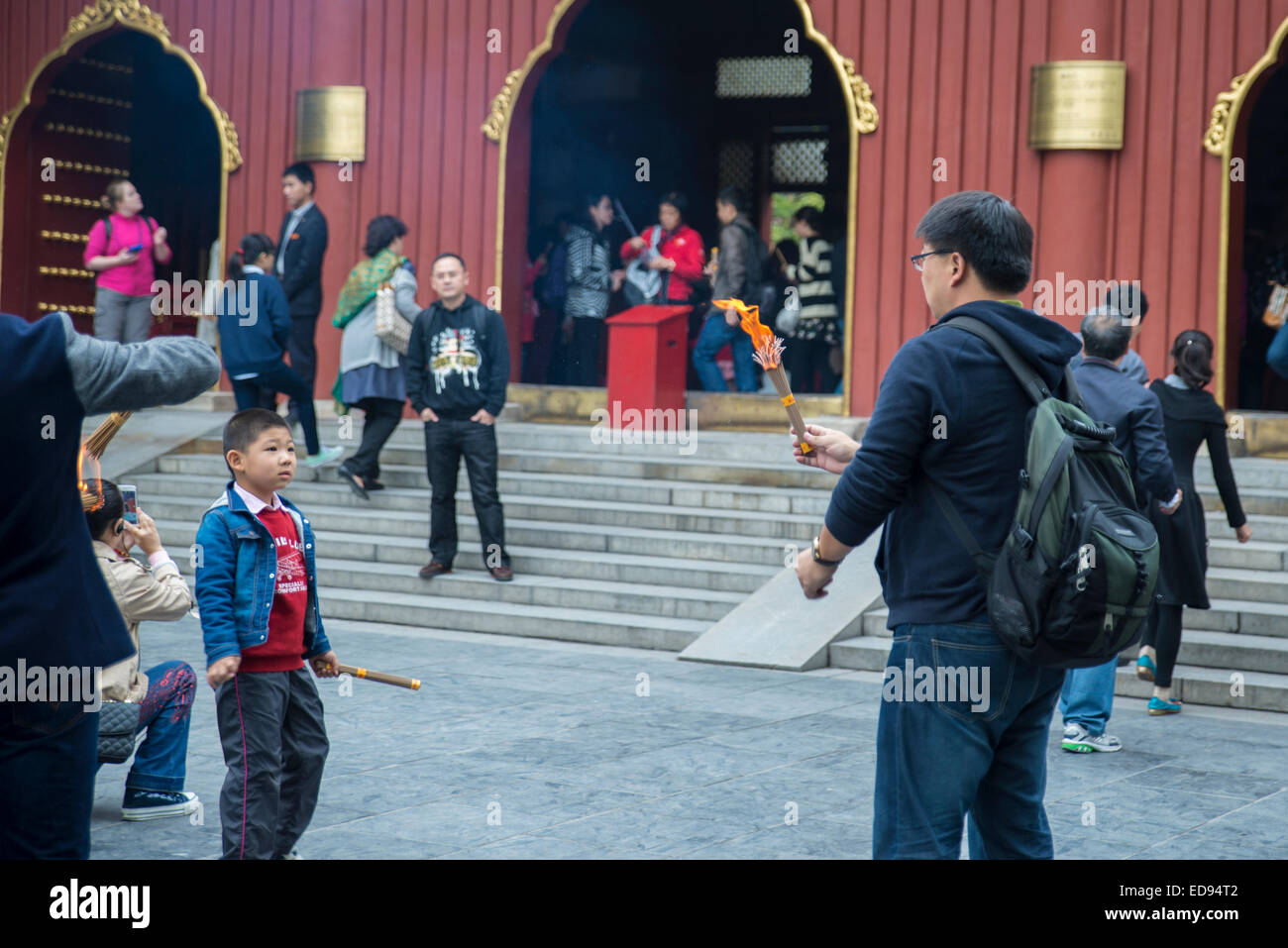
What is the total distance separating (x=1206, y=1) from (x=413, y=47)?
20.7 ft

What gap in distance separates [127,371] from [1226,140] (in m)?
9.54

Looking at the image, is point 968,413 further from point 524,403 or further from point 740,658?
point 524,403

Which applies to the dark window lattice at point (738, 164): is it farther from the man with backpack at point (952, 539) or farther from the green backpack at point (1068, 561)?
the green backpack at point (1068, 561)

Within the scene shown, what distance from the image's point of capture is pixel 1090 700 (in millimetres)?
6223

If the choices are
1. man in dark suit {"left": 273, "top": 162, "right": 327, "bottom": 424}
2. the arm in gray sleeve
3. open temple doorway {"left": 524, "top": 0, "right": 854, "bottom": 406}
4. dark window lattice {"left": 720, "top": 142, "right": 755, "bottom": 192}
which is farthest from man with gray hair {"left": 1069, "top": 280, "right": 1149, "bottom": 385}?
dark window lattice {"left": 720, "top": 142, "right": 755, "bottom": 192}

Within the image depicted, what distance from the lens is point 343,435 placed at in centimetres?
1221

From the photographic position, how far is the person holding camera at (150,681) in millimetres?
4609

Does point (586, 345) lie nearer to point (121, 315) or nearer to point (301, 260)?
point (301, 260)

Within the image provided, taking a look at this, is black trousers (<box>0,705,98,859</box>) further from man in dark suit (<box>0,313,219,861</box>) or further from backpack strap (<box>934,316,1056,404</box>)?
backpack strap (<box>934,316,1056,404</box>)

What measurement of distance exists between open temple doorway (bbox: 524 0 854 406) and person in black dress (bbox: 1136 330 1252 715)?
346 inches

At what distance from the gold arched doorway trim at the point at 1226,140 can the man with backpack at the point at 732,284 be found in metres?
3.56

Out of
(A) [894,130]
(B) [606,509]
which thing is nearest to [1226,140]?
(A) [894,130]

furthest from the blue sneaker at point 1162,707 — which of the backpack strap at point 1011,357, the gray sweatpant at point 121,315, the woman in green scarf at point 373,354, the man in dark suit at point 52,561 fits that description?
the gray sweatpant at point 121,315
